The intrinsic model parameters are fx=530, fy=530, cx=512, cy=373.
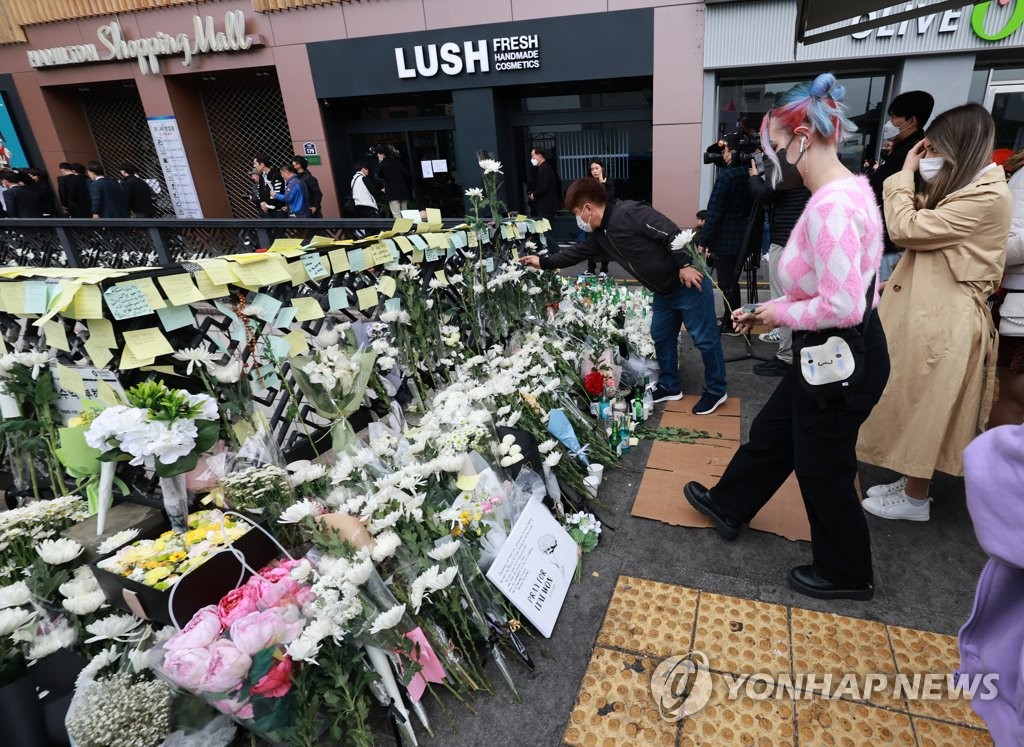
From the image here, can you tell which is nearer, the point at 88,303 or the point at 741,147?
the point at 88,303

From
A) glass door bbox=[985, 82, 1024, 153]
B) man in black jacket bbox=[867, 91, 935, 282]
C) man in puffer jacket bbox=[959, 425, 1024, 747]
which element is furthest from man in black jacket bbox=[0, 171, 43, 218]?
glass door bbox=[985, 82, 1024, 153]

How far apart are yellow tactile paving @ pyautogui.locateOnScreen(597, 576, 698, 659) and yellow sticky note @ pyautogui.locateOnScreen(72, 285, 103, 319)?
6.92ft

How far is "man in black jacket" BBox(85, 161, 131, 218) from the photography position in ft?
29.3

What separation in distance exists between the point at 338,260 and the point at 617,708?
2.32 m

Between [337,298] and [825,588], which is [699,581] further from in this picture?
[337,298]

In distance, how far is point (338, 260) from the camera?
8.99 feet

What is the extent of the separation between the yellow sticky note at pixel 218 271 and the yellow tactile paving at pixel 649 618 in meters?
2.00

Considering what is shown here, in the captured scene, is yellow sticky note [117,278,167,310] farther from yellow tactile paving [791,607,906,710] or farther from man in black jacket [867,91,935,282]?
man in black jacket [867,91,935,282]

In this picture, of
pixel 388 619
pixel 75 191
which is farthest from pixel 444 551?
pixel 75 191

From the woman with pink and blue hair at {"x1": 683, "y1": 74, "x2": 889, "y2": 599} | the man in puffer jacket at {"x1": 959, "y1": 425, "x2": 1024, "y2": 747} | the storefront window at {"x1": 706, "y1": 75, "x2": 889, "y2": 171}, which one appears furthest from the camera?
the storefront window at {"x1": 706, "y1": 75, "x2": 889, "y2": 171}

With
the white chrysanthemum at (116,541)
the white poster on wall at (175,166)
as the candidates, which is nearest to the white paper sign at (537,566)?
the white chrysanthemum at (116,541)

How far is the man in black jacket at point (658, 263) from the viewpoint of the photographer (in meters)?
3.38

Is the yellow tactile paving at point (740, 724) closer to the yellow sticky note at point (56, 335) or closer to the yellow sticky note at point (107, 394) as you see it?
the yellow sticky note at point (107, 394)

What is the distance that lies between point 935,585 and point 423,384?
98.2 inches
